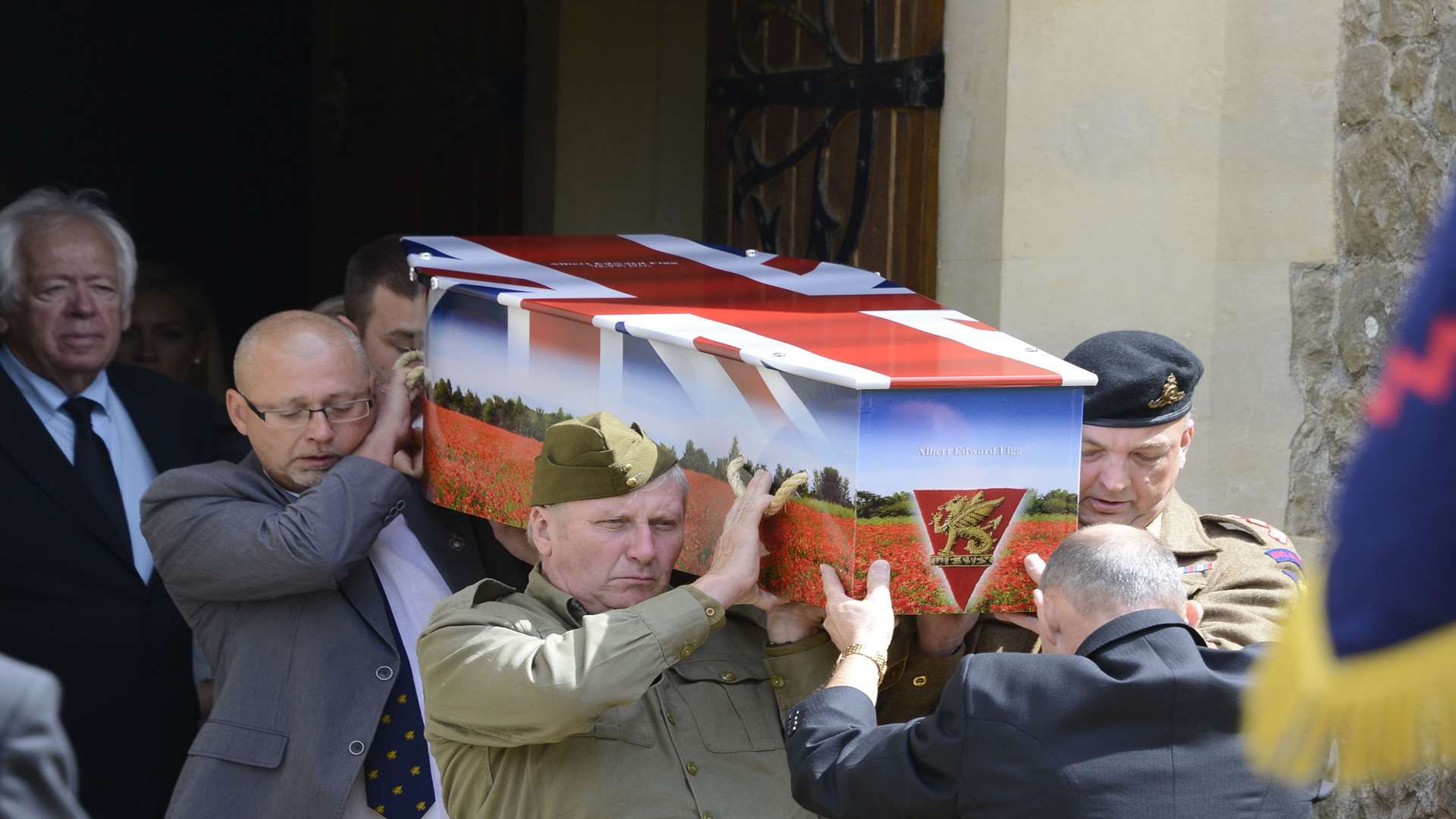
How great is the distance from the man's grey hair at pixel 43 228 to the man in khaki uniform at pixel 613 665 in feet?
5.46

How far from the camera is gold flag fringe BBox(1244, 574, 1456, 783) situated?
72 centimetres

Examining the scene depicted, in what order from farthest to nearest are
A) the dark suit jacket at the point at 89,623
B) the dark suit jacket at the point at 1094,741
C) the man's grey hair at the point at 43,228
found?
the man's grey hair at the point at 43,228 → the dark suit jacket at the point at 89,623 → the dark suit jacket at the point at 1094,741

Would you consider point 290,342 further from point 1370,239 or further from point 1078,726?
point 1370,239

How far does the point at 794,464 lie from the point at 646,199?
3.28m

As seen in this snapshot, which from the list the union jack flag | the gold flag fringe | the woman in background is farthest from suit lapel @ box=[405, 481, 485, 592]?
the gold flag fringe

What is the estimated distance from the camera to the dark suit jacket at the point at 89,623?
3.03 metres

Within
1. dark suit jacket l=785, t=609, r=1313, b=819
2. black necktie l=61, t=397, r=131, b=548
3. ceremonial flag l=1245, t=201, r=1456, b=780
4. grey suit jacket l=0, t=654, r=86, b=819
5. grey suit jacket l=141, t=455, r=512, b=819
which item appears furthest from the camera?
black necktie l=61, t=397, r=131, b=548

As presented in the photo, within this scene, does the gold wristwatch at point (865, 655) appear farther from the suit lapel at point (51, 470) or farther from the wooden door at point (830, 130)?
the suit lapel at point (51, 470)

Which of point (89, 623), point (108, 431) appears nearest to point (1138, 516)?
point (89, 623)

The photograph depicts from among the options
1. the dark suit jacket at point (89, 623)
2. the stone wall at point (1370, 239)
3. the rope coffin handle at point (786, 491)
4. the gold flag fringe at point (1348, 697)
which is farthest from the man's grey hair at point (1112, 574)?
the dark suit jacket at point (89, 623)

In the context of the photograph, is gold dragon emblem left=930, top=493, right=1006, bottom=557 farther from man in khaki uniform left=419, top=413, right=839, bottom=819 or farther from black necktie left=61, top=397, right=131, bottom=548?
black necktie left=61, top=397, right=131, bottom=548

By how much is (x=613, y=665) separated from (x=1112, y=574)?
1.95 feet

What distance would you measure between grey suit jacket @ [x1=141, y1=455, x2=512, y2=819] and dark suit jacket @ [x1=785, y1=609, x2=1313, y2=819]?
1006 millimetres

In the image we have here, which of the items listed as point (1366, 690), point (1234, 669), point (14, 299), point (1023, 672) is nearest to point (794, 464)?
point (1023, 672)
